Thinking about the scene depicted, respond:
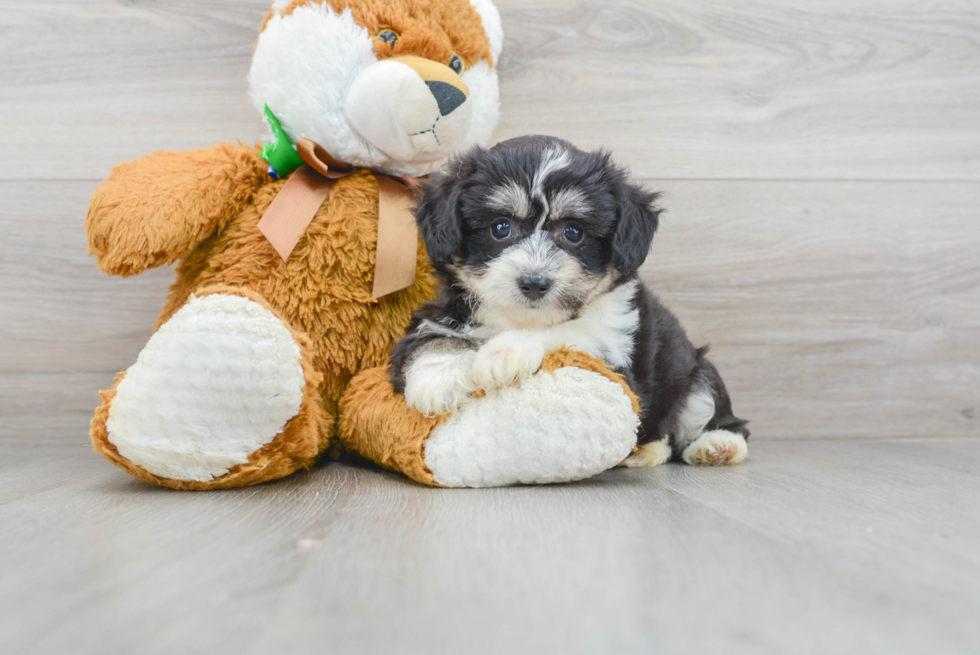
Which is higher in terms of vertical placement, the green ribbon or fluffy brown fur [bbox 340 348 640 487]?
the green ribbon

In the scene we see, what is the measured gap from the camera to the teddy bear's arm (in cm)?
161

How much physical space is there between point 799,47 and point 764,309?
86cm

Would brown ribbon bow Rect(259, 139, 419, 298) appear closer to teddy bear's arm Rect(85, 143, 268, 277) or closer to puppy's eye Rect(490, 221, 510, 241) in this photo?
teddy bear's arm Rect(85, 143, 268, 277)

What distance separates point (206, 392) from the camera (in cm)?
140

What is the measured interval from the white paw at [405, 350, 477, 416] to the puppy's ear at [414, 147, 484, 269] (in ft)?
0.80

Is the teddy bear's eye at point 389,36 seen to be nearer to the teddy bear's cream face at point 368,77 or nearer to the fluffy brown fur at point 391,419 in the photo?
the teddy bear's cream face at point 368,77

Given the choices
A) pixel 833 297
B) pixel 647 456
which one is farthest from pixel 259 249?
pixel 833 297

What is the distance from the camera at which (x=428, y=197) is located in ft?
5.37

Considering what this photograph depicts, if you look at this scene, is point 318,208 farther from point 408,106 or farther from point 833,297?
point 833,297

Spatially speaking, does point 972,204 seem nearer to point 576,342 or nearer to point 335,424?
point 576,342

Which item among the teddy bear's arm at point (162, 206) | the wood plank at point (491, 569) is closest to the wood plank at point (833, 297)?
the wood plank at point (491, 569)

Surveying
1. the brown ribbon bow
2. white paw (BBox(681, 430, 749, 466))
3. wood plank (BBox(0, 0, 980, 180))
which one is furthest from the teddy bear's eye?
white paw (BBox(681, 430, 749, 466))

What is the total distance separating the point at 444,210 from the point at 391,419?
469mm

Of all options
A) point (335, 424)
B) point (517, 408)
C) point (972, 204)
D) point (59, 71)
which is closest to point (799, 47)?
point (972, 204)
